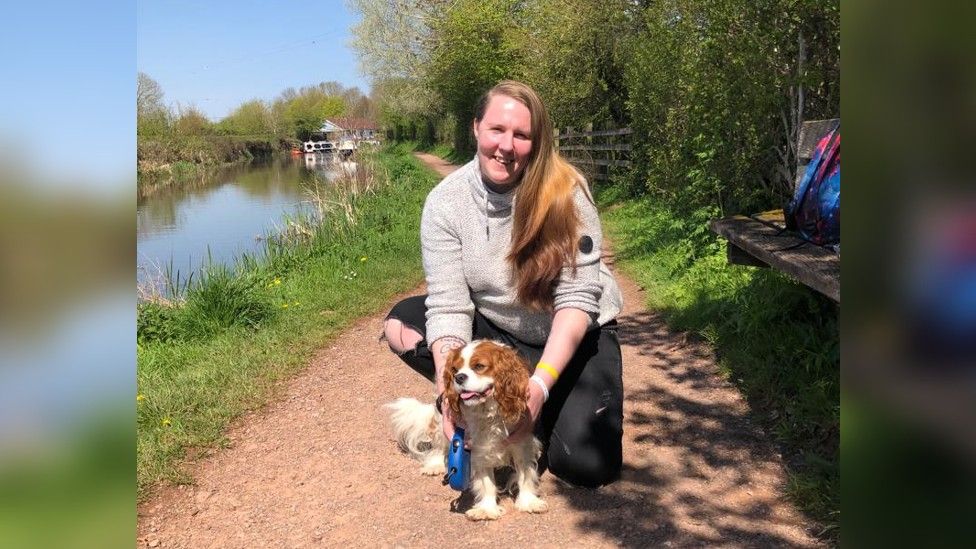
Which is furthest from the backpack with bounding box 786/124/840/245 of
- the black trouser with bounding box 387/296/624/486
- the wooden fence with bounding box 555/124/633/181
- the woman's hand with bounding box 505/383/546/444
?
the wooden fence with bounding box 555/124/633/181

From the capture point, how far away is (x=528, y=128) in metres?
3.33

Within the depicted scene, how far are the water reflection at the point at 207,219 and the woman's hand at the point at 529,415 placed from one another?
4647 mm

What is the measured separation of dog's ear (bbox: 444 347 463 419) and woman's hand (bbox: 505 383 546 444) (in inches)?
10.8

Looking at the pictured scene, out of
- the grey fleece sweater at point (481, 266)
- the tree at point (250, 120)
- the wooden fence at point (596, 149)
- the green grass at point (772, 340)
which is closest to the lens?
the green grass at point (772, 340)

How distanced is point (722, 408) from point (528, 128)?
2.00m

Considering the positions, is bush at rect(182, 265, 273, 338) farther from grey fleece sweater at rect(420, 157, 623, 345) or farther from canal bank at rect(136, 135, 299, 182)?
canal bank at rect(136, 135, 299, 182)

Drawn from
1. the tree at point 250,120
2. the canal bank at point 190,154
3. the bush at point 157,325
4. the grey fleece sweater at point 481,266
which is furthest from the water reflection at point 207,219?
the tree at point 250,120

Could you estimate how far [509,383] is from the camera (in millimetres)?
2973

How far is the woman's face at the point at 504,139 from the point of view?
330 centimetres

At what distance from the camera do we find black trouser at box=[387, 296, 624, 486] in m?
3.36

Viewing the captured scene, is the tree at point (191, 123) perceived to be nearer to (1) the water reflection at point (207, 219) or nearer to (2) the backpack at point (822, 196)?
(1) the water reflection at point (207, 219)

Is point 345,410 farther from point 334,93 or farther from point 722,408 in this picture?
point 334,93

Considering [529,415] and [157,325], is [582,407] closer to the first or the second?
[529,415]
